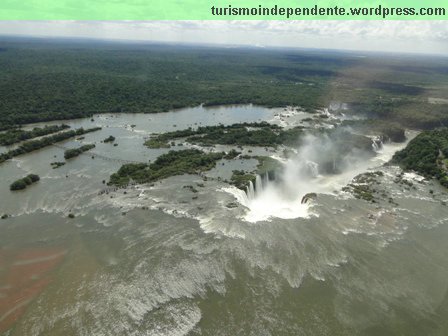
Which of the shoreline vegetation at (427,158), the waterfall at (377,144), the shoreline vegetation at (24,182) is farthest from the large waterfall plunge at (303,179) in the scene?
the shoreline vegetation at (24,182)

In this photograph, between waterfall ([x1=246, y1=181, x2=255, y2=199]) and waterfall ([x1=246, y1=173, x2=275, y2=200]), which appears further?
waterfall ([x1=246, y1=173, x2=275, y2=200])

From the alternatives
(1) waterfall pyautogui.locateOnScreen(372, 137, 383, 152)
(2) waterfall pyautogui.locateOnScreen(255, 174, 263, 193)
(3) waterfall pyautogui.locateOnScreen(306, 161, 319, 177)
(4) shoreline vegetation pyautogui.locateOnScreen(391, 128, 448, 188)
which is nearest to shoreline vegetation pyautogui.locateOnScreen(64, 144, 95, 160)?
(2) waterfall pyautogui.locateOnScreen(255, 174, 263, 193)

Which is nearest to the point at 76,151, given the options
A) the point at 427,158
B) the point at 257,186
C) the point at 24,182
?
the point at 24,182

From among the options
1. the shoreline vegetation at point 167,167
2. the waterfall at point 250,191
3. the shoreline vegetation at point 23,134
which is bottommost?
the waterfall at point 250,191

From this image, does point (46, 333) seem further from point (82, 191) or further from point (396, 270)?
point (396, 270)

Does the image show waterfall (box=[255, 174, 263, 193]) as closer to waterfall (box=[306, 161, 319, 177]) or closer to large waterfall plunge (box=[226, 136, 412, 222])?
large waterfall plunge (box=[226, 136, 412, 222])

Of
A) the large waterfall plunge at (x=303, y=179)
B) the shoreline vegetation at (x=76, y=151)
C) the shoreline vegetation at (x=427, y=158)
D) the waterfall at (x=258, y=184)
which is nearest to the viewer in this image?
the large waterfall plunge at (x=303, y=179)

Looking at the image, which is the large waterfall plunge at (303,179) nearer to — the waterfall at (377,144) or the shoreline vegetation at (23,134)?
the waterfall at (377,144)

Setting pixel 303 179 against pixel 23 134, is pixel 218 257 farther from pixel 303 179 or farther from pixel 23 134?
pixel 23 134

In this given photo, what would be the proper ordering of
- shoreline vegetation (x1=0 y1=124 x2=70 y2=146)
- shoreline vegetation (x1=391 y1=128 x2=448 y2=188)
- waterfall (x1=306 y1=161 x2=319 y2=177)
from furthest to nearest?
shoreline vegetation (x1=0 y1=124 x2=70 y2=146)
shoreline vegetation (x1=391 y1=128 x2=448 y2=188)
waterfall (x1=306 y1=161 x2=319 y2=177)
